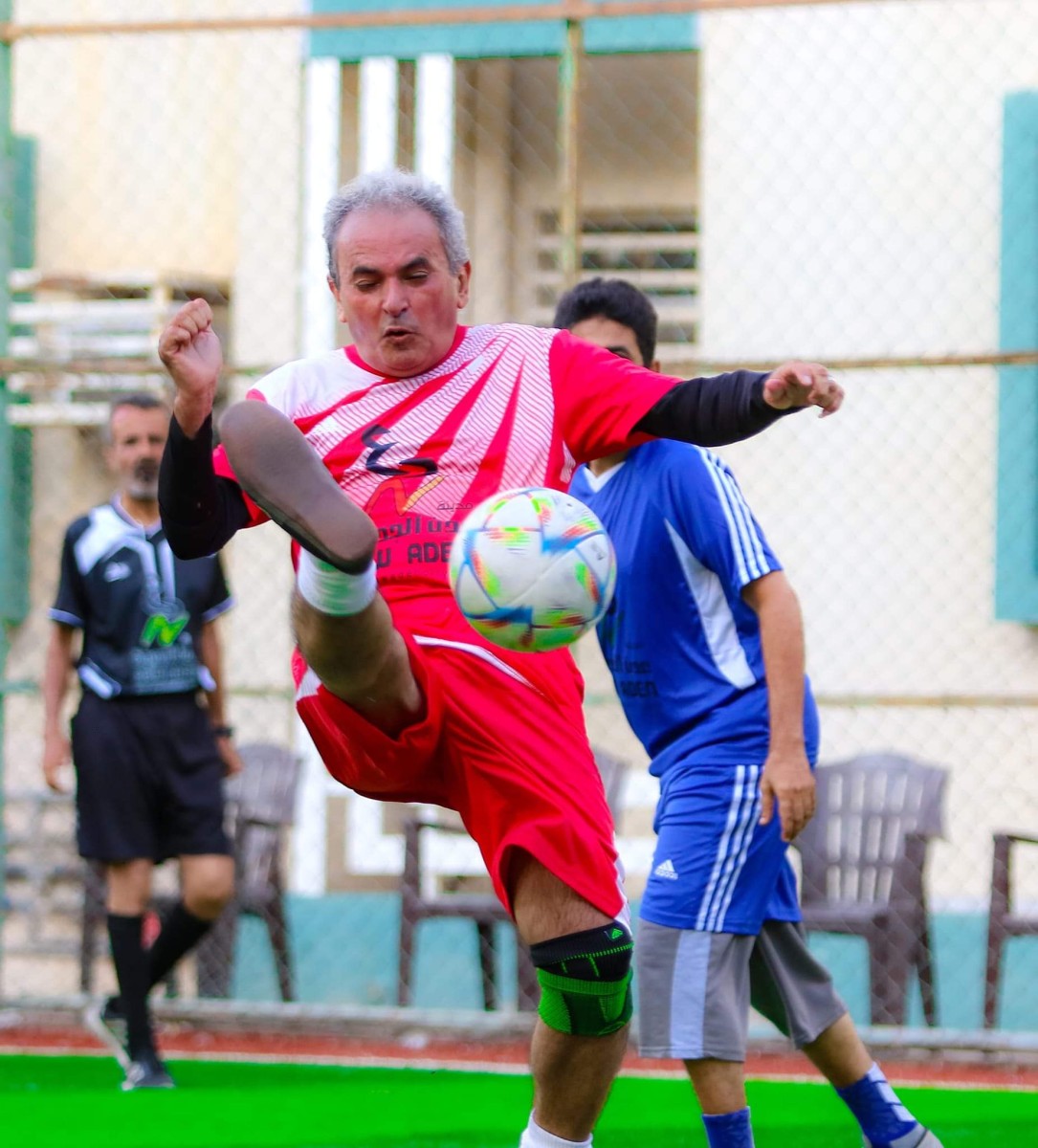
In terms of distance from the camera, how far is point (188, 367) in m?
3.14

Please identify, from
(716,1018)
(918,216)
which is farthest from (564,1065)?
(918,216)

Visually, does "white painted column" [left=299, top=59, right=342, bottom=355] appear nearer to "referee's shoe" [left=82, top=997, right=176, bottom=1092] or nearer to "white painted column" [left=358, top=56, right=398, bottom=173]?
"white painted column" [left=358, top=56, right=398, bottom=173]

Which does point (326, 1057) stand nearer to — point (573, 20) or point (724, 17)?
point (573, 20)

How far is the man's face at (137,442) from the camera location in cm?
573

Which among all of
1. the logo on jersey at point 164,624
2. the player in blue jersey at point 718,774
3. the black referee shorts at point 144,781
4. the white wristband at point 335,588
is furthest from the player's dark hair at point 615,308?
the black referee shorts at point 144,781

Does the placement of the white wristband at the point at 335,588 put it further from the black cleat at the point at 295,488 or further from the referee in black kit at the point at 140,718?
the referee in black kit at the point at 140,718

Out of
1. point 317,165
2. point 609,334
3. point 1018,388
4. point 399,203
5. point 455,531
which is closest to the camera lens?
point 455,531

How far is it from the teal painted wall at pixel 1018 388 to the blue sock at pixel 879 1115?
155 inches

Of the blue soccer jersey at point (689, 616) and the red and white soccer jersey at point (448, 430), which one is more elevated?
the red and white soccer jersey at point (448, 430)

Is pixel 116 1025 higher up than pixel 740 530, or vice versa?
pixel 740 530

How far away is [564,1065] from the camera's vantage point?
10.3ft

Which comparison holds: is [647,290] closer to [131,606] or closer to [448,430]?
[131,606]

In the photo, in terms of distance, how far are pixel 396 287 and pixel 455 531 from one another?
48 centimetres

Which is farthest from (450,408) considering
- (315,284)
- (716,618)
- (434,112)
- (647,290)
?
(647,290)
